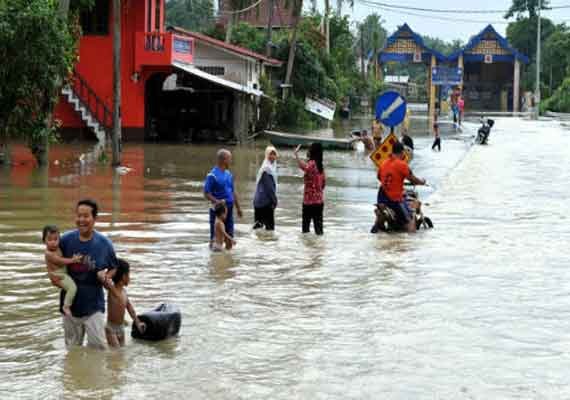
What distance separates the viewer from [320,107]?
59000mm

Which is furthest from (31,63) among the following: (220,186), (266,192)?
(220,186)

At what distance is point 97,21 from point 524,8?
10067 centimetres

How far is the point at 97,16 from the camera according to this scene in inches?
1596

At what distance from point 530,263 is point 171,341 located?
6.65m

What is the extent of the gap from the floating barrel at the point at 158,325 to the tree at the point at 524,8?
4947 inches

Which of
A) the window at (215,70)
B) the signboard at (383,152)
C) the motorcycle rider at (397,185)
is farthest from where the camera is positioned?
the window at (215,70)

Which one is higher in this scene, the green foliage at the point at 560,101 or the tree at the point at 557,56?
the tree at the point at 557,56

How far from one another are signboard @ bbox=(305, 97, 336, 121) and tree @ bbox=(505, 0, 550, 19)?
77355mm

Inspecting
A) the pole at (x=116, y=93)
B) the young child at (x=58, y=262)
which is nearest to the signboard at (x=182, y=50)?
the pole at (x=116, y=93)

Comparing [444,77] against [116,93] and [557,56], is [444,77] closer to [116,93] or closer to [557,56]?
[116,93]

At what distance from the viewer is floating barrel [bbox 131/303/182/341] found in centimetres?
1004

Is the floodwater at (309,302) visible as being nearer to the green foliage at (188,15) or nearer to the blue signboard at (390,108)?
the blue signboard at (390,108)

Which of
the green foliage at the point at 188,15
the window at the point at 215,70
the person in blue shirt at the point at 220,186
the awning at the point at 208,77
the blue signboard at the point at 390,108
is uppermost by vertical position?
the green foliage at the point at 188,15

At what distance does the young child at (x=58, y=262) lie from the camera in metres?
8.82
